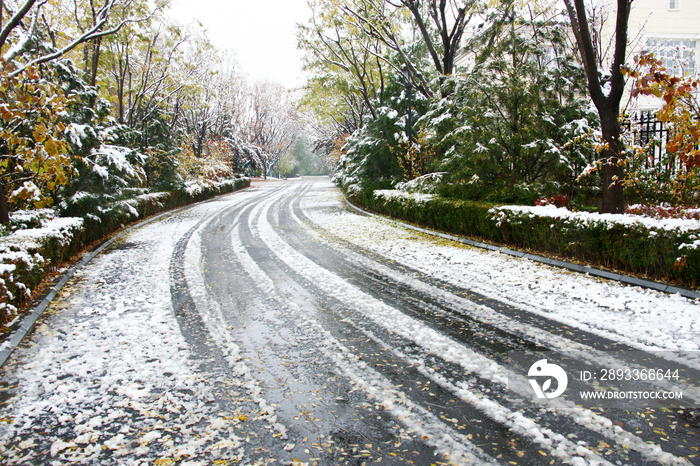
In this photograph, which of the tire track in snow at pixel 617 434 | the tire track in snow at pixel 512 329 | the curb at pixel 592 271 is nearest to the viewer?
the tire track in snow at pixel 617 434

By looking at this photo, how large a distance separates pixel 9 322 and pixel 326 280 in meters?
4.09

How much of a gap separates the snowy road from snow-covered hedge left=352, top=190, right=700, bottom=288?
59 cm

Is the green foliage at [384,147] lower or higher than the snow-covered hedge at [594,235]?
higher

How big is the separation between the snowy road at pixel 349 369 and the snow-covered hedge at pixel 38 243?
1.72 feet

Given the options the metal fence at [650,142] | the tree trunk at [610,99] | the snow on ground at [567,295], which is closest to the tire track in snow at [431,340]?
the snow on ground at [567,295]

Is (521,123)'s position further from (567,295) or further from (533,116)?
(567,295)

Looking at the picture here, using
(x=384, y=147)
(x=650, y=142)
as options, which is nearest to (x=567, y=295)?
(x=650, y=142)

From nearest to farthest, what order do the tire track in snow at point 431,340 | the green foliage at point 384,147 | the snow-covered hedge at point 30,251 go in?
the tire track in snow at point 431,340 → the snow-covered hedge at point 30,251 → the green foliage at point 384,147

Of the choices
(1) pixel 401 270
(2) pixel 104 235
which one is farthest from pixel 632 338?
(2) pixel 104 235

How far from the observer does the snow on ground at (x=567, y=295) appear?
4.17 metres

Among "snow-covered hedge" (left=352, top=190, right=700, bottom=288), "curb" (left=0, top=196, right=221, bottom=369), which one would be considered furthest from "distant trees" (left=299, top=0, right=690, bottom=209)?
"curb" (left=0, top=196, right=221, bottom=369)

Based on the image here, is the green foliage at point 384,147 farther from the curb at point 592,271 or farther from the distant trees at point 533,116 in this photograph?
the curb at point 592,271

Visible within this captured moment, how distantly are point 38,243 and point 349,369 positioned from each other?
229 inches

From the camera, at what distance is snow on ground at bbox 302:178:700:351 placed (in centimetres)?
417
